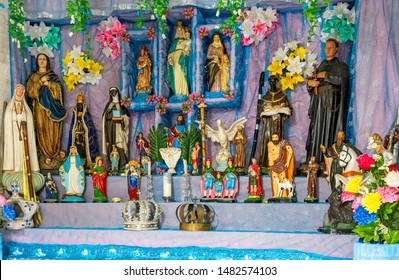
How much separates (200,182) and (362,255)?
8.38 feet

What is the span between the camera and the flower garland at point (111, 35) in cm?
931

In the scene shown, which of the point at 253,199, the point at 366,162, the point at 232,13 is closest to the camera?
the point at 366,162

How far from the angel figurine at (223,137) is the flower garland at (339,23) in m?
1.31

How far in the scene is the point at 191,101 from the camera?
902 centimetres

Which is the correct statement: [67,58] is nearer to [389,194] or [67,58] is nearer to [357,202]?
[357,202]

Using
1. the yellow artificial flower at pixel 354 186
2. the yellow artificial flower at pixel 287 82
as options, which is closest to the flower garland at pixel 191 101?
the yellow artificial flower at pixel 287 82

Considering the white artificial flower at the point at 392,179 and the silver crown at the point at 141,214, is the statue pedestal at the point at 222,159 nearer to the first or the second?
the silver crown at the point at 141,214

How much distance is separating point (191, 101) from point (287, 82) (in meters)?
1.07

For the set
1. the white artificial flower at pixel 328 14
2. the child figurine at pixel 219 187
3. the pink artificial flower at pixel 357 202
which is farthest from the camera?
the white artificial flower at pixel 328 14

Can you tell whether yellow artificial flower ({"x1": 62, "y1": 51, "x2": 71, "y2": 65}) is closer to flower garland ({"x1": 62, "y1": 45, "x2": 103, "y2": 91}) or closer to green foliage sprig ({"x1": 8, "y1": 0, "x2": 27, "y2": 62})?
flower garland ({"x1": 62, "y1": 45, "x2": 103, "y2": 91})

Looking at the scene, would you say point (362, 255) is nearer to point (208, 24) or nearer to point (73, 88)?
point (208, 24)

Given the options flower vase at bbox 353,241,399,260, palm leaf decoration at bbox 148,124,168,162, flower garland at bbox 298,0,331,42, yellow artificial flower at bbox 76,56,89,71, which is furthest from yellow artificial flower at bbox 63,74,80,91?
flower vase at bbox 353,241,399,260

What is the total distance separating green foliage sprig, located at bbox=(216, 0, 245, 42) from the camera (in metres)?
8.55

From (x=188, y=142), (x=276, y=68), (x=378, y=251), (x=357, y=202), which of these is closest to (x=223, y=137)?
(x=188, y=142)
